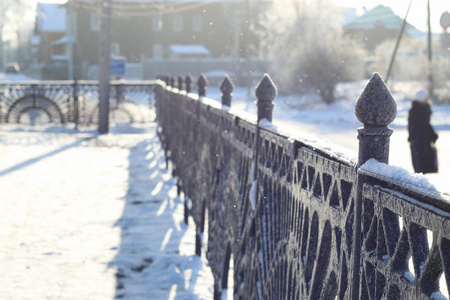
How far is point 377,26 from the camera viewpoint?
6981 cm

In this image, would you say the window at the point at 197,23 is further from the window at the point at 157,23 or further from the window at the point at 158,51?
the window at the point at 158,51

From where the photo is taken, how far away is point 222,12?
5716 cm

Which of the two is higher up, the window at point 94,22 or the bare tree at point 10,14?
the bare tree at point 10,14

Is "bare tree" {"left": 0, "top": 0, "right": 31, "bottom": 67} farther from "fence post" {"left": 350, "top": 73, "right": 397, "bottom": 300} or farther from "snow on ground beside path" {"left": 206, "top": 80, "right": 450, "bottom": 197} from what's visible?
"fence post" {"left": 350, "top": 73, "right": 397, "bottom": 300}

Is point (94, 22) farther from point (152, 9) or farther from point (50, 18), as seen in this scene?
point (50, 18)

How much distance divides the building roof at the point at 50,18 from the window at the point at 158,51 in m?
12.2

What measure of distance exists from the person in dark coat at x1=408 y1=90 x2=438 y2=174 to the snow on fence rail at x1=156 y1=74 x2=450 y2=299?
17.7ft

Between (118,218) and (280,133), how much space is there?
481 cm

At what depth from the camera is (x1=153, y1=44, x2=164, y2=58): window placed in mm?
55862

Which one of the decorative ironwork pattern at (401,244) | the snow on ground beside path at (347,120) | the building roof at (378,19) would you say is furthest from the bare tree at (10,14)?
the decorative ironwork pattern at (401,244)

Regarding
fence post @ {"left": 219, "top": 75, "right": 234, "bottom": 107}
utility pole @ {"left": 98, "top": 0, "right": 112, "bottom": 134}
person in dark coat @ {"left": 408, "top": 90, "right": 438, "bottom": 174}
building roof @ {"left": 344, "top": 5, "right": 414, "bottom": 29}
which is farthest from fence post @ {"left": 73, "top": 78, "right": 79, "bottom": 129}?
building roof @ {"left": 344, "top": 5, "right": 414, "bottom": 29}

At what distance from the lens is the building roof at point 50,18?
6216 centimetres

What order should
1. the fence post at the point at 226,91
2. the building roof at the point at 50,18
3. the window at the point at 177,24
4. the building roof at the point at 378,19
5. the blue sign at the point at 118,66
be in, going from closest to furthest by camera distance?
the fence post at the point at 226,91 → the blue sign at the point at 118,66 → the window at the point at 177,24 → the building roof at the point at 50,18 → the building roof at the point at 378,19

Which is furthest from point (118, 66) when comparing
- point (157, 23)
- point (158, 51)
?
point (157, 23)
